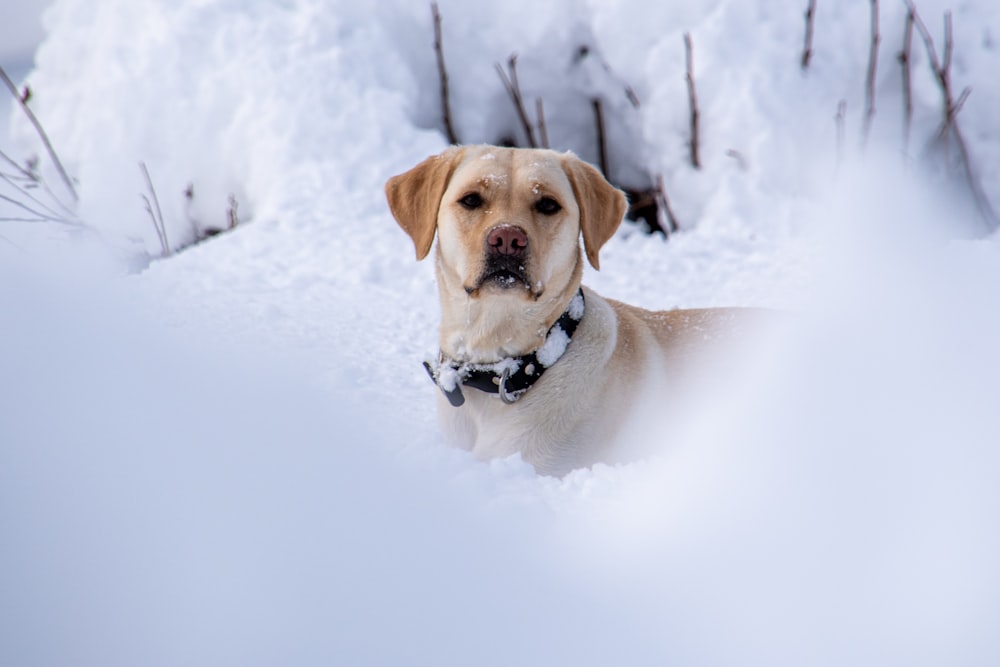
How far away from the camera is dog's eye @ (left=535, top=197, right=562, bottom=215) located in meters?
2.83

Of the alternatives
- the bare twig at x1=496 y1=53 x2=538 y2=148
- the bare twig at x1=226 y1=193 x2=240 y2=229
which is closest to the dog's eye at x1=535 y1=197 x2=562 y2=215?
the bare twig at x1=496 y1=53 x2=538 y2=148

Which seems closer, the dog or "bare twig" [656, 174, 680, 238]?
the dog

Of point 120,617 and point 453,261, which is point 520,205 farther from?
point 120,617

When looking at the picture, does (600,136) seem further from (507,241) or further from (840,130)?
(507,241)

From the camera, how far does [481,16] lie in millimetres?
6578

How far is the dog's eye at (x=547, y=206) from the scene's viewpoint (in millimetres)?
2826

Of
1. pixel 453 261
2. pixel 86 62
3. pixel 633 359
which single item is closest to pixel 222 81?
pixel 86 62

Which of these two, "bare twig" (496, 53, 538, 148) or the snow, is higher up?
the snow

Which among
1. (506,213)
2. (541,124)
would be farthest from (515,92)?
(506,213)

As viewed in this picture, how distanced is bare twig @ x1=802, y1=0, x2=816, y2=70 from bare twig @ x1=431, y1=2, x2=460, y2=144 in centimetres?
283

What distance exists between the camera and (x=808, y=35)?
5.61m

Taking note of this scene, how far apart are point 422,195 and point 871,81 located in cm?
432

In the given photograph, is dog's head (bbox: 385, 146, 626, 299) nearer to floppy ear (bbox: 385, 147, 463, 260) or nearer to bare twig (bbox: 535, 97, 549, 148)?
floppy ear (bbox: 385, 147, 463, 260)

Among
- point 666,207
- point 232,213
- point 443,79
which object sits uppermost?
point 443,79
